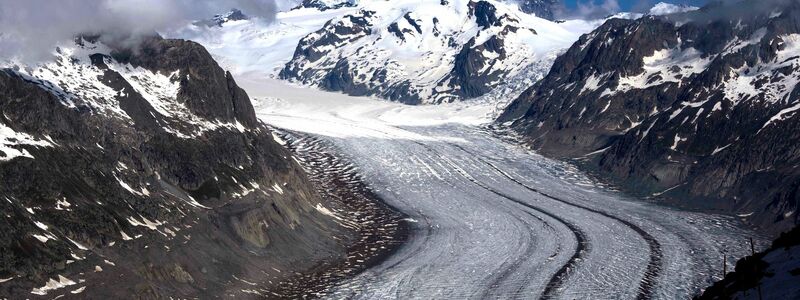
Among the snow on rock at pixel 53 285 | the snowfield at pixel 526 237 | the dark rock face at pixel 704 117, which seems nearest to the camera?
the snow on rock at pixel 53 285

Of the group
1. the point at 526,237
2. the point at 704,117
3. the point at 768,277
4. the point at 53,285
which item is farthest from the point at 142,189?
the point at 704,117

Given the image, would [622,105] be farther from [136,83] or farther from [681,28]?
[136,83]

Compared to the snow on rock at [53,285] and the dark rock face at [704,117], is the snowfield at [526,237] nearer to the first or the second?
the dark rock face at [704,117]

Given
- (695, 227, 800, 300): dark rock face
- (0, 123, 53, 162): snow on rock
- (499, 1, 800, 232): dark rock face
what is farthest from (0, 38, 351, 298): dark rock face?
(499, 1, 800, 232): dark rock face

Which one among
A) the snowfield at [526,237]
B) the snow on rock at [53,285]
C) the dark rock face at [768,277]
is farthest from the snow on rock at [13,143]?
the dark rock face at [768,277]

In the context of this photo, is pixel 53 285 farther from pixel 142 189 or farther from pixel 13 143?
pixel 142 189

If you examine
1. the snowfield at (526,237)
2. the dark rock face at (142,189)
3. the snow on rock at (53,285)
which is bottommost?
the snowfield at (526,237)
